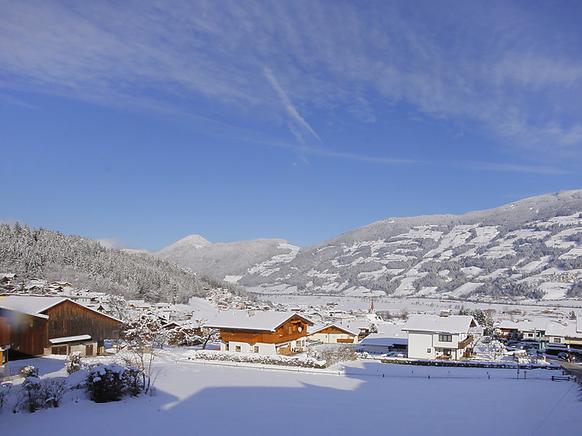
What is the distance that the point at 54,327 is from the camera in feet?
113

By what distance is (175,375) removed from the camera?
1068 inches

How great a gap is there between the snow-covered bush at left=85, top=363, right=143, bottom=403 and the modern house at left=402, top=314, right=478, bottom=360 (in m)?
30.3

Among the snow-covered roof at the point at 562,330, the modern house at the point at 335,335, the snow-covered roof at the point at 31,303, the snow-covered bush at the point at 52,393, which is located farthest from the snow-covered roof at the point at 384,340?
the snow-covered bush at the point at 52,393

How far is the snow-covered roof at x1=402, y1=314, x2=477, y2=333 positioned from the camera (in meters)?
44.9

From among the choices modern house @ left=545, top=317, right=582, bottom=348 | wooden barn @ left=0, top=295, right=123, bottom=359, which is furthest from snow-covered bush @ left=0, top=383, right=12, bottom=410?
modern house @ left=545, top=317, right=582, bottom=348

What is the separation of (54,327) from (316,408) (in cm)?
2190

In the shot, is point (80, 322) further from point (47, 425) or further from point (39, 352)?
point (47, 425)

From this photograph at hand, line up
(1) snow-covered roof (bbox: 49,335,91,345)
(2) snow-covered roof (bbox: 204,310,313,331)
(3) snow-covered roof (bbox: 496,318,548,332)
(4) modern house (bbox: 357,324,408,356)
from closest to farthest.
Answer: (1) snow-covered roof (bbox: 49,335,91,345) → (2) snow-covered roof (bbox: 204,310,313,331) → (4) modern house (bbox: 357,324,408,356) → (3) snow-covered roof (bbox: 496,318,548,332)

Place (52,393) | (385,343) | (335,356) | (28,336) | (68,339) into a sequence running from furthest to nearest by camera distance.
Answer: (385,343) → (335,356) → (68,339) → (28,336) → (52,393)

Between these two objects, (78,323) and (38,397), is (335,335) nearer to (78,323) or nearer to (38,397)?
(78,323)

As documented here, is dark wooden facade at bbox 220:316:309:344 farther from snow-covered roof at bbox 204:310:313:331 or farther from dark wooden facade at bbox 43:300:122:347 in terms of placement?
dark wooden facade at bbox 43:300:122:347

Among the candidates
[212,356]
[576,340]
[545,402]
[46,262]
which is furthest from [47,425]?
[46,262]

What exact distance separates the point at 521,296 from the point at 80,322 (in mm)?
168973

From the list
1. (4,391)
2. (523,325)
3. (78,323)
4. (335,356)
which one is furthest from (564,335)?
(4,391)
